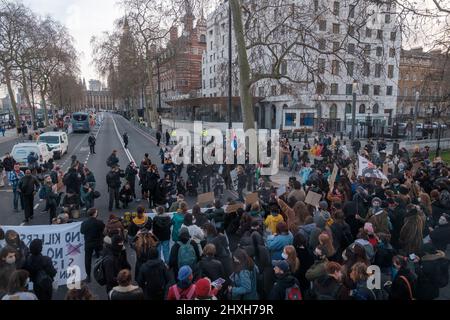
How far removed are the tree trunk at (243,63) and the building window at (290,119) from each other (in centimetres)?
3074

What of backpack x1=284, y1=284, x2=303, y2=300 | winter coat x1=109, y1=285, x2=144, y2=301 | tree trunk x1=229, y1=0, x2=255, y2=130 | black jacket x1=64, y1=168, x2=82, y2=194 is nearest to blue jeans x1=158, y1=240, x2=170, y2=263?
winter coat x1=109, y1=285, x2=144, y2=301

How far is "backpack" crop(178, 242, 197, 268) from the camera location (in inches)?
204

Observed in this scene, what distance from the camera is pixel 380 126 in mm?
33406

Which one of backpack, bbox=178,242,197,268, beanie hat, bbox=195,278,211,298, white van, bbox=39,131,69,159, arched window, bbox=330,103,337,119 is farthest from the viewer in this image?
arched window, bbox=330,103,337,119

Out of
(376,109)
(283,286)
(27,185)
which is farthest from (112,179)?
(376,109)

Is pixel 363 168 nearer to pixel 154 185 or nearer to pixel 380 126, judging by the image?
pixel 154 185

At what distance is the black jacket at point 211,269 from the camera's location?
4.68 metres

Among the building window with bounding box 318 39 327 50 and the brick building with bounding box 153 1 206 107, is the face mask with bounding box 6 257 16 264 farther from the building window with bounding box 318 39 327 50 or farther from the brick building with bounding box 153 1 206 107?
the brick building with bounding box 153 1 206 107

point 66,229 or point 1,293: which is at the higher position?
point 66,229

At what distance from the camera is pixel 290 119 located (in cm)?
4612

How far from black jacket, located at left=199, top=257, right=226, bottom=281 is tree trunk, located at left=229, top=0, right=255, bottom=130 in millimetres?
11479

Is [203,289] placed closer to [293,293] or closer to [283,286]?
[283,286]

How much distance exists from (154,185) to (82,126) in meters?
40.1
